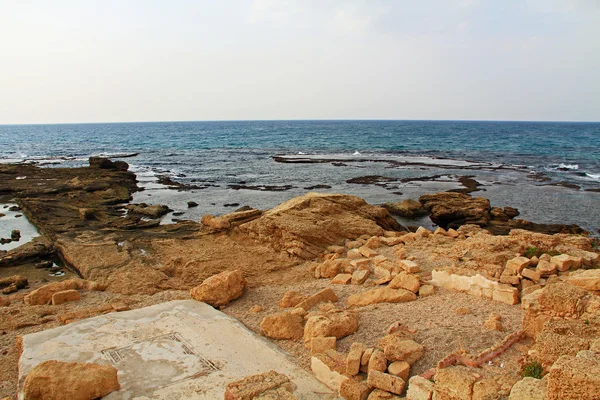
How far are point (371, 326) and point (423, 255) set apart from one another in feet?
15.5

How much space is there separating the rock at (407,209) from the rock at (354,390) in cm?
1654

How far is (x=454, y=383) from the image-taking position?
4953 millimetres

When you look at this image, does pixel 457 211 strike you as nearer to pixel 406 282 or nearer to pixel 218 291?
pixel 406 282

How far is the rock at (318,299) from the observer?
8680 mm

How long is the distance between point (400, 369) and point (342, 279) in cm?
443

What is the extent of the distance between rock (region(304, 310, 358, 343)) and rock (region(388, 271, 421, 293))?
189cm

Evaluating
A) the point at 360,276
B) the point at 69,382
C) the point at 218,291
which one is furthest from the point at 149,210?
the point at 69,382

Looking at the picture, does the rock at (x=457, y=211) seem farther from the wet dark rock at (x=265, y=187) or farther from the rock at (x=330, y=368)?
the rock at (x=330, y=368)

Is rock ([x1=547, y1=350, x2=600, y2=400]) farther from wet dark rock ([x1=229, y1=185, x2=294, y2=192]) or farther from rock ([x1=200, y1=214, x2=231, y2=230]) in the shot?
wet dark rock ([x1=229, y1=185, x2=294, y2=192])

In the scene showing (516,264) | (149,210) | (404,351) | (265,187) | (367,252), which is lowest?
(265,187)

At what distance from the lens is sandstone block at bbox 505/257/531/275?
8.93m

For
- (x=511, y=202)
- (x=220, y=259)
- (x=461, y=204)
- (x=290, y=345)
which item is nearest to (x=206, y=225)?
(x=220, y=259)

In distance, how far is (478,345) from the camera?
6621mm

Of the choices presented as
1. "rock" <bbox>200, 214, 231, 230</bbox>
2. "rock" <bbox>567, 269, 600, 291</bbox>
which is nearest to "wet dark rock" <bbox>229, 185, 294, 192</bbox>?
"rock" <bbox>200, 214, 231, 230</bbox>
